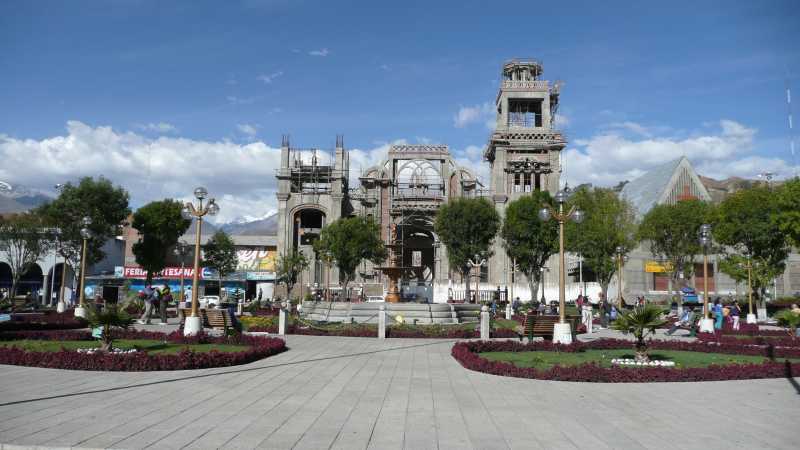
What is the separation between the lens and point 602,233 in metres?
46.3

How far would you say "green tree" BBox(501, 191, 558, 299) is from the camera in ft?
156

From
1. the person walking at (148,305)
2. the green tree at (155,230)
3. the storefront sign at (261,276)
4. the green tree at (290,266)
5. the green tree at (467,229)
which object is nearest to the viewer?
the person walking at (148,305)

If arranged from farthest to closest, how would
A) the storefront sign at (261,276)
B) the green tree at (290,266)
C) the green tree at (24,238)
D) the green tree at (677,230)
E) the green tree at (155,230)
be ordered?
the storefront sign at (261,276), the green tree at (290,266), the green tree at (155,230), the green tree at (24,238), the green tree at (677,230)

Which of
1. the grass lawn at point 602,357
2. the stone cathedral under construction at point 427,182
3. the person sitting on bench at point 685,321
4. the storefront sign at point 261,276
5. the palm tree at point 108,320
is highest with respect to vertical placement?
the stone cathedral under construction at point 427,182

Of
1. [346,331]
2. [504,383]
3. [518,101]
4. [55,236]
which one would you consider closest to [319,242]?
[55,236]

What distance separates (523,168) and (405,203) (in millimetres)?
13962

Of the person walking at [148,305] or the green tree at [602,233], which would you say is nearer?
the person walking at [148,305]

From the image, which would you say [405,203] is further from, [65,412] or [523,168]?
[65,412]

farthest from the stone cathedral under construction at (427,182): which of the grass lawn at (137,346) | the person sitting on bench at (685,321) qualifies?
the grass lawn at (137,346)

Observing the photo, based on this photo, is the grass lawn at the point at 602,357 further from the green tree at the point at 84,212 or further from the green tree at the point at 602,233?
the green tree at the point at 84,212

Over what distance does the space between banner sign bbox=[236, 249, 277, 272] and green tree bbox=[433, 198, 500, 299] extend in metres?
33.6

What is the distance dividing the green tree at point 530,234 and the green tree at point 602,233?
5.73ft

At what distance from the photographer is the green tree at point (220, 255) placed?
2549 inches

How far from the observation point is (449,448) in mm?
6449
